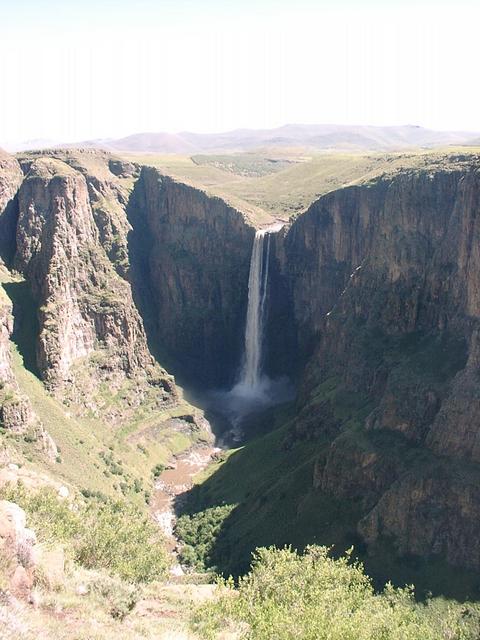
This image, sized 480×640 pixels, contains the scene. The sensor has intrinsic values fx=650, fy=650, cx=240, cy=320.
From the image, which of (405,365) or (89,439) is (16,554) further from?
(89,439)

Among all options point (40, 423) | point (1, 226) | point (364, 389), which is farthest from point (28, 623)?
point (1, 226)

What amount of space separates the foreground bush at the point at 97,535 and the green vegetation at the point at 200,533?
55.9 ft

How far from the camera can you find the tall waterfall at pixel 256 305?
121438 mm

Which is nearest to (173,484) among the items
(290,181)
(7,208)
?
(7,208)

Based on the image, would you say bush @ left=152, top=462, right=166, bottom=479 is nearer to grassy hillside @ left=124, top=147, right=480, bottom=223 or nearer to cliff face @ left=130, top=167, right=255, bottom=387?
cliff face @ left=130, top=167, right=255, bottom=387

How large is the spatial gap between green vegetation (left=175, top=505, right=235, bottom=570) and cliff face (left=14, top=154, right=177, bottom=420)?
27.7 m

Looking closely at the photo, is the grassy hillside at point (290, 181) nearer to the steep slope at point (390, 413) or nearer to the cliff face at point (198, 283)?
the cliff face at point (198, 283)

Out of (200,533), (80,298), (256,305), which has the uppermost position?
(80,298)

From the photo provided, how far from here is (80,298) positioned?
349ft

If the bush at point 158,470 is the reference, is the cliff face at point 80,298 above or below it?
above

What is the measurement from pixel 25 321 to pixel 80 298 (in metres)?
9.49

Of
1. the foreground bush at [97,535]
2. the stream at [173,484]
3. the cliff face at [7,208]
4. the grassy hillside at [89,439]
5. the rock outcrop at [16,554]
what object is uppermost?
the cliff face at [7,208]

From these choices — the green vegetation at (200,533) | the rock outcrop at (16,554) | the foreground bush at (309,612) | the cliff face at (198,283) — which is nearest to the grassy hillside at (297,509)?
the green vegetation at (200,533)

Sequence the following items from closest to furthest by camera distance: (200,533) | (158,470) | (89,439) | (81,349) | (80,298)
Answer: (200,533), (89,439), (158,470), (81,349), (80,298)
